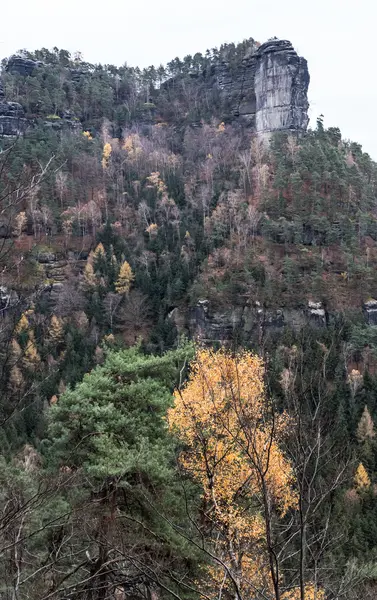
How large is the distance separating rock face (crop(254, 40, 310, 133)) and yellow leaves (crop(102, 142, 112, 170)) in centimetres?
2225

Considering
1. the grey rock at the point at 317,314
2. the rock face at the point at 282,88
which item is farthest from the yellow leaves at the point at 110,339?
the rock face at the point at 282,88

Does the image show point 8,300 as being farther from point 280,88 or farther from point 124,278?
point 280,88

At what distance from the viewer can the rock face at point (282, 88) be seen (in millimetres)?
67062

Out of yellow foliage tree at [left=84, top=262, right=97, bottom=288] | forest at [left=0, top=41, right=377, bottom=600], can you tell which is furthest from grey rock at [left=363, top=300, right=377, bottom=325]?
yellow foliage tree at [left=84, top=262, right=97, bottom=288]

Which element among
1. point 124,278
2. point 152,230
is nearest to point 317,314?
point 124,278

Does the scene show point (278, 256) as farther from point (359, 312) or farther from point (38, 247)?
point (38, 247)

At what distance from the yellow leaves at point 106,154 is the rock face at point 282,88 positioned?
2225 cm

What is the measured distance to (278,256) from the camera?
46.8 meters

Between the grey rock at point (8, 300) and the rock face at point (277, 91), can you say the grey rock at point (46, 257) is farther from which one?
the grey rock at point (8, 300)

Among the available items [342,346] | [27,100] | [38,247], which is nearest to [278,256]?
[342,346]

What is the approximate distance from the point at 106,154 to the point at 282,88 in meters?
26.8

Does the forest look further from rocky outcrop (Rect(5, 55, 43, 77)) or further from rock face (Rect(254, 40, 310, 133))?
rock face (Rect(254, 40, 310, 133))

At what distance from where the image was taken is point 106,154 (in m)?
64.4

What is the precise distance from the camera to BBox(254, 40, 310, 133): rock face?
67062 mm
